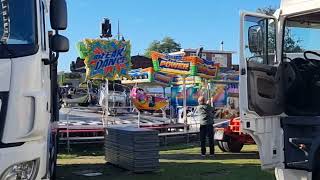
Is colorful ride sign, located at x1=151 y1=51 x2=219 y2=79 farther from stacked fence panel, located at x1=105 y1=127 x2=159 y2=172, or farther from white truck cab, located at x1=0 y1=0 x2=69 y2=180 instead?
white truck cab, located at x1=0 y1=0 x2=69 y2=180

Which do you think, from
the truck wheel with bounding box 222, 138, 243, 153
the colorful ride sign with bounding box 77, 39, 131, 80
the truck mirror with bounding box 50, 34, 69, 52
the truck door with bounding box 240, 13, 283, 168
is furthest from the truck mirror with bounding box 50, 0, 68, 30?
the truck wheel with bounding box 222, 138, 243, 153

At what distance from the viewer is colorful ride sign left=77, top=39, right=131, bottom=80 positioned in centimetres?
1659

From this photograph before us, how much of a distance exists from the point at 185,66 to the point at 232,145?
465cm

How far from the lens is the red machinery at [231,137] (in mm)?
15637

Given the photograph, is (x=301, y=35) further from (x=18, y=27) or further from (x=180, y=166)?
(x=180, y=166)

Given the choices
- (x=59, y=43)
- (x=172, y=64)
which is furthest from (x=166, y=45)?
(x=59, y=43)

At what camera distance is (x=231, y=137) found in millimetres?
15961

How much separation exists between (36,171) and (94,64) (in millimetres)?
11898

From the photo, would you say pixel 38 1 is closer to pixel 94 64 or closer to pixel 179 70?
pixel 94 64

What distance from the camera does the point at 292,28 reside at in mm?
7363

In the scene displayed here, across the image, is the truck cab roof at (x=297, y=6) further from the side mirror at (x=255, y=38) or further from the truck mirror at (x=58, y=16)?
the truck mirror at (x=58, y=16)

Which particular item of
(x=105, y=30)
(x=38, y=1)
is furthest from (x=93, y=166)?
(x=38, y=1)

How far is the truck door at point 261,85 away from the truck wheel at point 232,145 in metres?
8.98

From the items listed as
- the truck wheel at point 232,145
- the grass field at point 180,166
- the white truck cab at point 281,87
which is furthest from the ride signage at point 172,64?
the white truck cab at point 281,87
